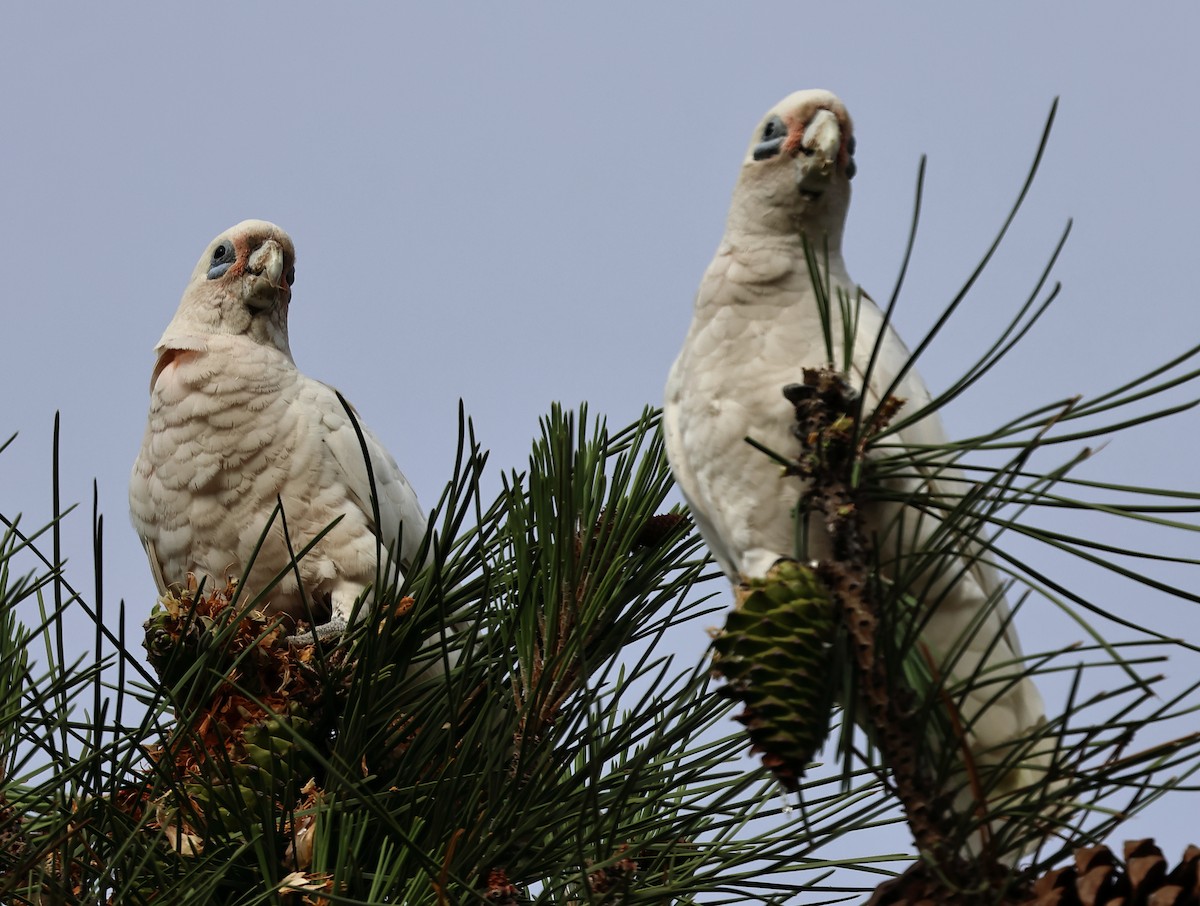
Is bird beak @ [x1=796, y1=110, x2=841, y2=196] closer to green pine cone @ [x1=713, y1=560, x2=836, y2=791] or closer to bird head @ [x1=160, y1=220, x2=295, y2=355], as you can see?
green pine cone @ [x1=713, y1=560, x2=836, y2=791]

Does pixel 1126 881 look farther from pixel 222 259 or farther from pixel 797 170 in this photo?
pixel 222 259

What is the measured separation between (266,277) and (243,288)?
0.30 ft

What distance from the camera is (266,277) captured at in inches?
211

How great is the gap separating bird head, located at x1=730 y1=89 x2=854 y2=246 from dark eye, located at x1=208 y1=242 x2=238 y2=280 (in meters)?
3.04

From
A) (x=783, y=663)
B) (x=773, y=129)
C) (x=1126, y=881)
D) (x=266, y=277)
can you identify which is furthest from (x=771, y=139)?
(x=266, y=277)

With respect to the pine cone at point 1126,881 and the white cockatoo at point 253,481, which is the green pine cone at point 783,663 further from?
the white cockatoo at point 253,481

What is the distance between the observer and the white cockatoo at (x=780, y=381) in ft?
7.79

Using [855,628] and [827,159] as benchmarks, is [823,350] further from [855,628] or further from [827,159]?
[855,628]

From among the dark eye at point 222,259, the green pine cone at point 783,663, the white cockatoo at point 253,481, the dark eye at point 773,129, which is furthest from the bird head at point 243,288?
the green pine cone at point 783,663

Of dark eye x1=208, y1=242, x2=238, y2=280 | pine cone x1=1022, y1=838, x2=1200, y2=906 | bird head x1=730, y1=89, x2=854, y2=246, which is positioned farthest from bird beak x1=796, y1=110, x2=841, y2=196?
dark eye x1=208, y1=242, x2=238, y2=280

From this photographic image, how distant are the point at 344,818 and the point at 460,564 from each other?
1.01 meters

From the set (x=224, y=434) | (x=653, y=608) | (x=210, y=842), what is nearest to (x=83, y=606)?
(x=210, y=842)

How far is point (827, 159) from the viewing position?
2.76 metres

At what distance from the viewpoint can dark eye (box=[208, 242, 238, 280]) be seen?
17.8 feet
